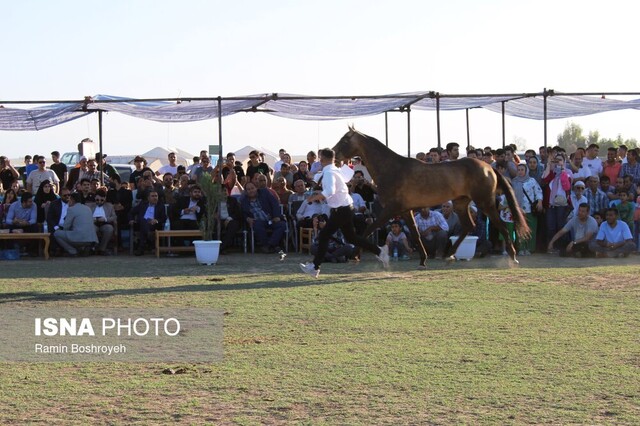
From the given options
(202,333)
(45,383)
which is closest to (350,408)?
(45,383)

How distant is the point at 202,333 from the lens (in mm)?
9109

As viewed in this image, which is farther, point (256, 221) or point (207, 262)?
point (256, 221)

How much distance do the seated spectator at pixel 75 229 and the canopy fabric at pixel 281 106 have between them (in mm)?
1867

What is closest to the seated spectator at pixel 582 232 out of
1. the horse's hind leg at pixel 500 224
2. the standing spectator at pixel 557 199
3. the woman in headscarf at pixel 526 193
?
the standing spectator at pixel 557 199

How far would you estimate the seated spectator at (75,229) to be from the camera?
1873cm

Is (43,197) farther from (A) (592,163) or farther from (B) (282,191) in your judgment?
(A) (592,163)

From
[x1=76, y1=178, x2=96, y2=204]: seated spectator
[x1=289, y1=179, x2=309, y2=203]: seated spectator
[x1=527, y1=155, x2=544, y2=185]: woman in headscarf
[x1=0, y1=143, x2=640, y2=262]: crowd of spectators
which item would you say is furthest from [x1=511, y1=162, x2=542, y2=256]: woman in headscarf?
[x1=76, y1=178, x2=96, y2=204]: seated spectator

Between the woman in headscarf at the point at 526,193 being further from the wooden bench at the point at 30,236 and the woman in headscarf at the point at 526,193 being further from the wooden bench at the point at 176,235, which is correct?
the wooden bench at the point at 30,236

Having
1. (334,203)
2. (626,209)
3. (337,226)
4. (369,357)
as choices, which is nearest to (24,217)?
(337,226)

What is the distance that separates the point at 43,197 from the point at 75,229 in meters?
1.41

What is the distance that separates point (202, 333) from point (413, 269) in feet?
22.3

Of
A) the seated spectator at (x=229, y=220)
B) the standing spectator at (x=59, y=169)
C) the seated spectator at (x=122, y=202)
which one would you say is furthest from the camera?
the standing spectator at (x=59, y=169)

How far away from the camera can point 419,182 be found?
15.2 m

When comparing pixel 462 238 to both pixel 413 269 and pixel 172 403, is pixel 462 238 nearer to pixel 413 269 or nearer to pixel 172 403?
pixel 413 269
